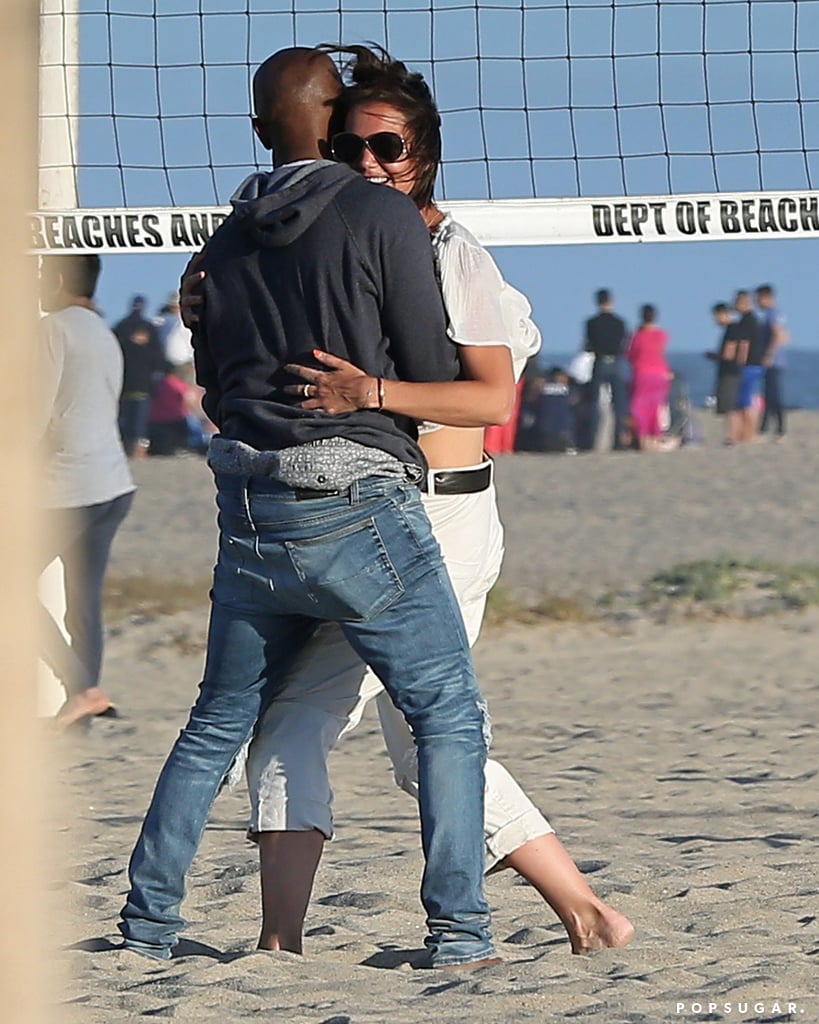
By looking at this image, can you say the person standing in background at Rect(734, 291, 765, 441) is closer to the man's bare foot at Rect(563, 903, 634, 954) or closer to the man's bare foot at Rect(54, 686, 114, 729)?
the man's bare foot at Rect(54, 686, 114, 729)

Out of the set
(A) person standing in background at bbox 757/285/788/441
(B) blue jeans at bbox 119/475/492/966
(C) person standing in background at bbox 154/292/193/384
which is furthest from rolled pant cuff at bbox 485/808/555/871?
(A) person standing in background at bbox 757/285/788/441

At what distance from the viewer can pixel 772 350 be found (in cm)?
1984

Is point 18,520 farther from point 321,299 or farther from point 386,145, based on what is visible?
point 386,145

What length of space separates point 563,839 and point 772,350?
1568 cm

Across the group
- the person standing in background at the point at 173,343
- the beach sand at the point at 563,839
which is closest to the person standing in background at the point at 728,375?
the person standing in background at the point at 173,343

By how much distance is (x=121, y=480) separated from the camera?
A: 658 centimetres

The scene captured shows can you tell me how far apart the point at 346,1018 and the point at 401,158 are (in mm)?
1523

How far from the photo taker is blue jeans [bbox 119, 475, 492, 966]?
3078mm

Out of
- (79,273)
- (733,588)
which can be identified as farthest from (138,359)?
(79,273)

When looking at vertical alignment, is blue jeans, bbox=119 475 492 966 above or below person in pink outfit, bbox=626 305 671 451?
below

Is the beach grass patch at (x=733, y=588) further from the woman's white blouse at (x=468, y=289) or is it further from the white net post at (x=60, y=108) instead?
the woman's white blouse at (x=468, y=289)

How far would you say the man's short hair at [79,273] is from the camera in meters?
6.05

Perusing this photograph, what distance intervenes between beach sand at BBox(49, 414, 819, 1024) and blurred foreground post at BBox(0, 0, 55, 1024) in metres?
0.19

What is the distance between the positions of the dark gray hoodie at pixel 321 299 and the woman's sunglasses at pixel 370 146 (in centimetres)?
9
